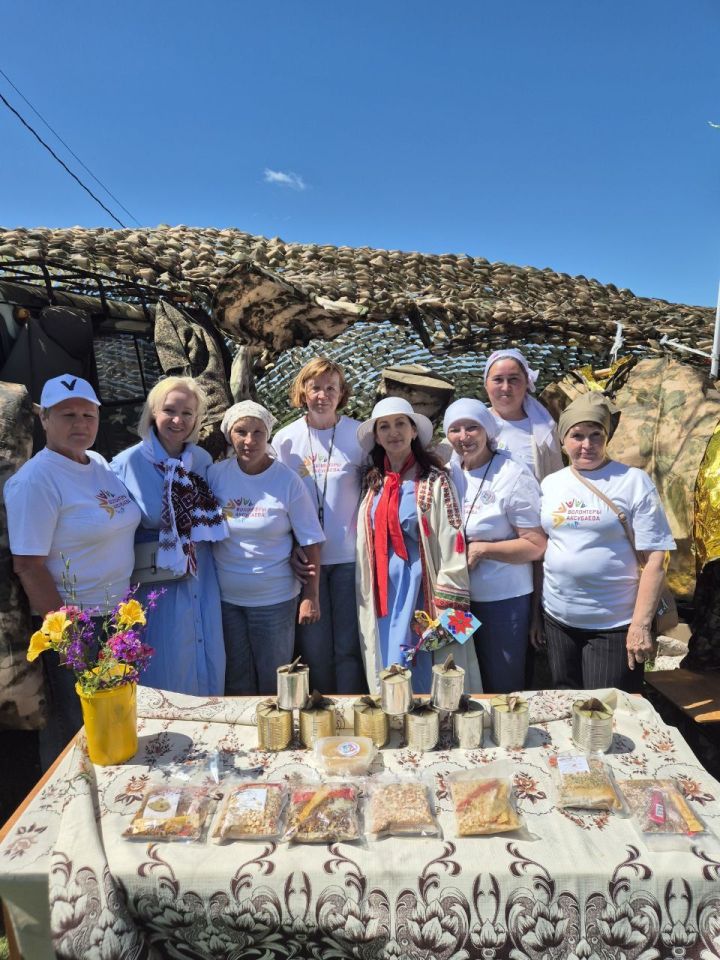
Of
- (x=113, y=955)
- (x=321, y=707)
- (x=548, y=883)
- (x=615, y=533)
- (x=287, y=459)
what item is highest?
(x=287, y=459)

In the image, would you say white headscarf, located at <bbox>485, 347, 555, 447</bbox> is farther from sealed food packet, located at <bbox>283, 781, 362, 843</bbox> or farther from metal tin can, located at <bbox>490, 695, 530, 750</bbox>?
sealed food packet, located at <bbox>283, 781, 362, 843</bbox>

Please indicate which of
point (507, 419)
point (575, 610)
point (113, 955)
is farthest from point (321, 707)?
point (507, 419)

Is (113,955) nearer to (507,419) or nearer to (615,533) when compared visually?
(615,533)

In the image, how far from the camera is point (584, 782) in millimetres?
1429

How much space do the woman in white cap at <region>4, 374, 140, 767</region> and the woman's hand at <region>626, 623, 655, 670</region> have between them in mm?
1867

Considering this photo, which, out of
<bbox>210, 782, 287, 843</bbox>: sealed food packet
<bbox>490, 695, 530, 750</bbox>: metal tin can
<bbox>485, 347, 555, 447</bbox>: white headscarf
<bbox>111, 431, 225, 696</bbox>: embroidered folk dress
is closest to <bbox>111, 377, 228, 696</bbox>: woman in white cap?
<bbox>111, 431, 225, 696</bbox>: embroidered folk dress

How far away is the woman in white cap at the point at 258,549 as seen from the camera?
2.40 metres

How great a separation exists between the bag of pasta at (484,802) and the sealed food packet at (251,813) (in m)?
0.41

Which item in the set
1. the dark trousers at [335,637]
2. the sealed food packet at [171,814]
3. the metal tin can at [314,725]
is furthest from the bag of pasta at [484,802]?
the dark trousers at [335,637]

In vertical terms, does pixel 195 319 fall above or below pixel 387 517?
above

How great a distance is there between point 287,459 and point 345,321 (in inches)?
58.8

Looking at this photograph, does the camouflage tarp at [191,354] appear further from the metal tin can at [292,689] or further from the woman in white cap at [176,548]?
the metal tin can at [292,689]

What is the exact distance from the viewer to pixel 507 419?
9.38 feet

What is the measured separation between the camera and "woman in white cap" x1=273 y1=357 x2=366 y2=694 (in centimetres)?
262
